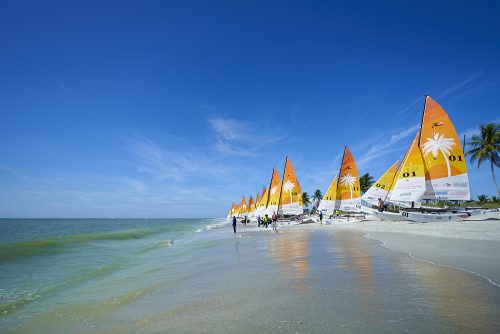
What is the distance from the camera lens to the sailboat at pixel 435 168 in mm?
30000

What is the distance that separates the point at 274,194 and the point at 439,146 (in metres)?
23.1

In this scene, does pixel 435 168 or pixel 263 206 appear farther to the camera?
pixel 263 206

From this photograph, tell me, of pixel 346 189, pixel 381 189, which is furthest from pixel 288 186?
pixel 381 189

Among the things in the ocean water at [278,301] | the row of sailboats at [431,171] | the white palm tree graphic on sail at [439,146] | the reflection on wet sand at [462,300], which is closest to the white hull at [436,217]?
the row of sailboats at [431,171]

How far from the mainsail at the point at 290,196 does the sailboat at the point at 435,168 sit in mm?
15914

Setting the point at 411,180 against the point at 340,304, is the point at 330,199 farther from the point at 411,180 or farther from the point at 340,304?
the point at 340,304

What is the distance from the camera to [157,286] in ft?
30.0

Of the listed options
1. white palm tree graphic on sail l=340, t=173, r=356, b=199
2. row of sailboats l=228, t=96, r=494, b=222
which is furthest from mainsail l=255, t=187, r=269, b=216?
row of sailboats l=228, t=96, r=494, b=222

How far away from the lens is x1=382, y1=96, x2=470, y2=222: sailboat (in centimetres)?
3000

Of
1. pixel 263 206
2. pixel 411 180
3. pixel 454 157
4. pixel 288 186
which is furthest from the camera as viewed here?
pixel 263 206

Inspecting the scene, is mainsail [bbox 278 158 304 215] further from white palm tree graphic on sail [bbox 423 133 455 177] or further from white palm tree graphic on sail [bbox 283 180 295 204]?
white palm tree graphic on sail [bbox 423 133 455 177]

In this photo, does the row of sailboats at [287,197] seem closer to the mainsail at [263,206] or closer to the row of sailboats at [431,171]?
the mainsail at [263,206]

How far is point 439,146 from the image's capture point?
30469mm

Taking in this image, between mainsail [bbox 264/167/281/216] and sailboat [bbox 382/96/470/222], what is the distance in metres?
17.9
